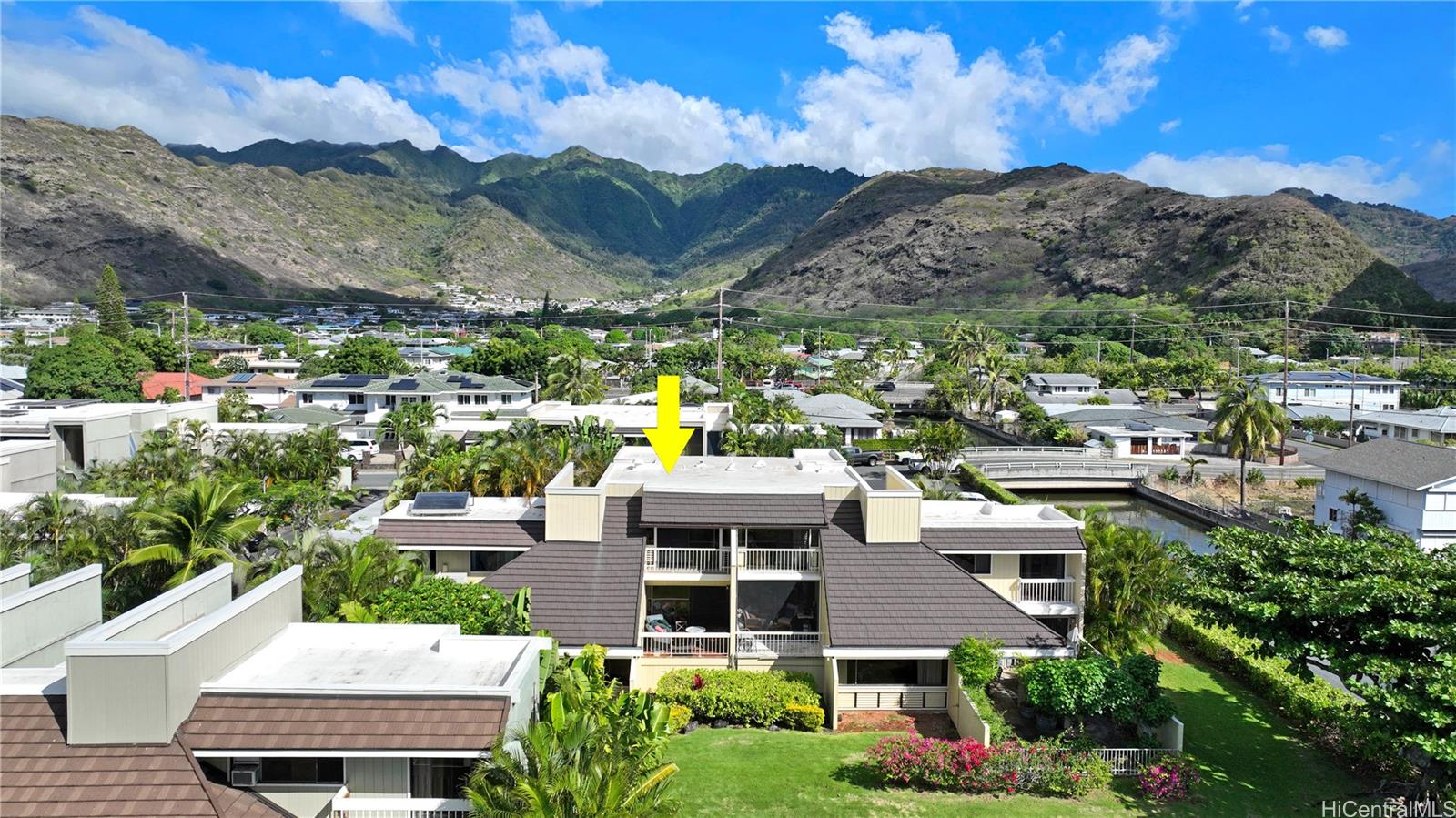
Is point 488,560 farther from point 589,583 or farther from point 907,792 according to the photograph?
point 907,792

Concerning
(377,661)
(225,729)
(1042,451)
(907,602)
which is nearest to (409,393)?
(1042,451)

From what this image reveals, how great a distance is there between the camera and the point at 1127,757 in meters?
17.3

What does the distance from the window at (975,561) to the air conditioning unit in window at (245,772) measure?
1673 centimetres

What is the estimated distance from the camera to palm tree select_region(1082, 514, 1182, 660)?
21844 mm

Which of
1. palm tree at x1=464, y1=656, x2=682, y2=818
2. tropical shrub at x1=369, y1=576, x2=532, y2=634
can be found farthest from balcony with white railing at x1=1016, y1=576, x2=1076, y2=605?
palm tree at x1=464, y1=656, x2=682, y2=818

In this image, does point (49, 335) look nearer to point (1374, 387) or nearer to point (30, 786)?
point (30, 786)

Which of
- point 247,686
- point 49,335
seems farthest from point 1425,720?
point 49,335

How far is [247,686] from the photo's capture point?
1258 centimetres

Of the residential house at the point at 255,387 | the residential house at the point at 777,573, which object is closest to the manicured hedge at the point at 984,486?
the residential house at the point at 777,573

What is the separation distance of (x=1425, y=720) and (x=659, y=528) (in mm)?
16143

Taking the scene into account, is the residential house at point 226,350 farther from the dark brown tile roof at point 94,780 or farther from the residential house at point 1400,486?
the residential house at point 1400,486

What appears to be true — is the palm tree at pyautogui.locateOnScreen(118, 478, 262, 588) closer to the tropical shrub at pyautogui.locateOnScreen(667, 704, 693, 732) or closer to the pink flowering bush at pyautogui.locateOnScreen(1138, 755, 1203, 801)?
the tropical shrub at pyautogui.locateOnScreen(667, 704, 693, 732)

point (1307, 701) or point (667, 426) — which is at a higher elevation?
point (667, 426)

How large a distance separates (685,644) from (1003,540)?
8.88 meters
